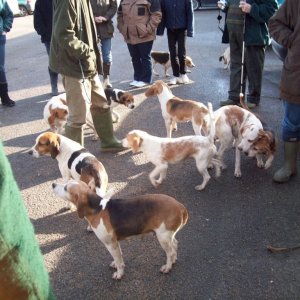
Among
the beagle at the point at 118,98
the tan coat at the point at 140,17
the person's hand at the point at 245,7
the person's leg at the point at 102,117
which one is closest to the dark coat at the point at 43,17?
the tan coat at the point at 140,17

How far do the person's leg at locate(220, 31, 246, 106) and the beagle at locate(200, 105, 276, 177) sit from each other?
6.40ft

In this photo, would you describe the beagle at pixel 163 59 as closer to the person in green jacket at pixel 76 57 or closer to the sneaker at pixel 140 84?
the sneaker at pixel 140 84

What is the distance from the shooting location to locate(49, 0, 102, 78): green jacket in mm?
3629

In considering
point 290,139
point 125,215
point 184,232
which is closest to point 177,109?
point 290,139

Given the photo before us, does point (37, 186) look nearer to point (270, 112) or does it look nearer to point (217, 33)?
point (270, 112)

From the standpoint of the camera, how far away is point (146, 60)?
761 cm

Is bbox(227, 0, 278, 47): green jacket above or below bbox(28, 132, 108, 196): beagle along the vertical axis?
above

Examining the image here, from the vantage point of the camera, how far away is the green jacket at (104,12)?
682 centimetres

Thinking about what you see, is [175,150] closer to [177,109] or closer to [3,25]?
[177,109]

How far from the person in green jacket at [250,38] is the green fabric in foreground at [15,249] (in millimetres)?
5213

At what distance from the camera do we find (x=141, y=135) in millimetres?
4141

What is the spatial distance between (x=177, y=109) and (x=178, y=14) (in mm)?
2944

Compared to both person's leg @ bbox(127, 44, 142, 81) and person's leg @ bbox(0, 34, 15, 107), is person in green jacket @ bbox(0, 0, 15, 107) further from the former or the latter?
person's leg @ bbox(127, 44, 142, 81)

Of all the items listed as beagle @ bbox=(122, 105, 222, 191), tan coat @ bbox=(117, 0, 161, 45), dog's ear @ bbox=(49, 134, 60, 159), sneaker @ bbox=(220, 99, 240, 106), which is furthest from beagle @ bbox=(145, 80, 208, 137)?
tan coat @ bbox=(117, 0, 161, 45)
